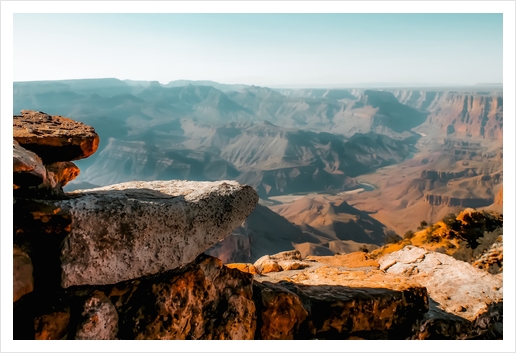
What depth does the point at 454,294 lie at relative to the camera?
7.44 m

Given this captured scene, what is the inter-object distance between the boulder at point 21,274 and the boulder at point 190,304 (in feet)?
2.99

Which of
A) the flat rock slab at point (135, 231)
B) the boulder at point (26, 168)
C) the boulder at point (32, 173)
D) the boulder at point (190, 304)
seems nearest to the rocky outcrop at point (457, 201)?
the boulder at point (190, 304)

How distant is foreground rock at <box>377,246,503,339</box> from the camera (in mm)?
6449

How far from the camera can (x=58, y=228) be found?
4559mm

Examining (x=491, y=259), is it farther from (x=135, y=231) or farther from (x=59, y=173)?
(x=59, y=173)

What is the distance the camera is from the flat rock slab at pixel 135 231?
461 centimetres

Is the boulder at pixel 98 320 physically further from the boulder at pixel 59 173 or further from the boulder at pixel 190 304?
the boulder at pixel 59 173

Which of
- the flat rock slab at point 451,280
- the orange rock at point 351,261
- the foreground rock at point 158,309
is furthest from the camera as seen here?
the orange rock at point 351,261

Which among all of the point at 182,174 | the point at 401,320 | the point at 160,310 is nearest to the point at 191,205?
the point at 160,310

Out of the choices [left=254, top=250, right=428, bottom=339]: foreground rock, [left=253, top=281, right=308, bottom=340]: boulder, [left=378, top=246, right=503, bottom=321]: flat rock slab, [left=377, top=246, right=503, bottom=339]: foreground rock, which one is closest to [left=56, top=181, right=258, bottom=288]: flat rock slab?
[left=253, top=281, right=308, bottom=340]: boulder

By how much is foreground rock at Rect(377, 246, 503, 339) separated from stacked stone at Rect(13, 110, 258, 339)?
332 cm

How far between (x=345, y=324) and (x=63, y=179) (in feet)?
15.5

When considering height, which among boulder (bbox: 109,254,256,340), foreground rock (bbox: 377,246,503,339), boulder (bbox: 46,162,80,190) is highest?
boulder (bbox: 46,162,80,190)

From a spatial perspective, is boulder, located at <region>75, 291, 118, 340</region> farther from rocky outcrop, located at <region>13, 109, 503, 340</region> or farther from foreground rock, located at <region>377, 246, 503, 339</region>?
foreground rock, located at <region>377, 246, 503, 339</region>
